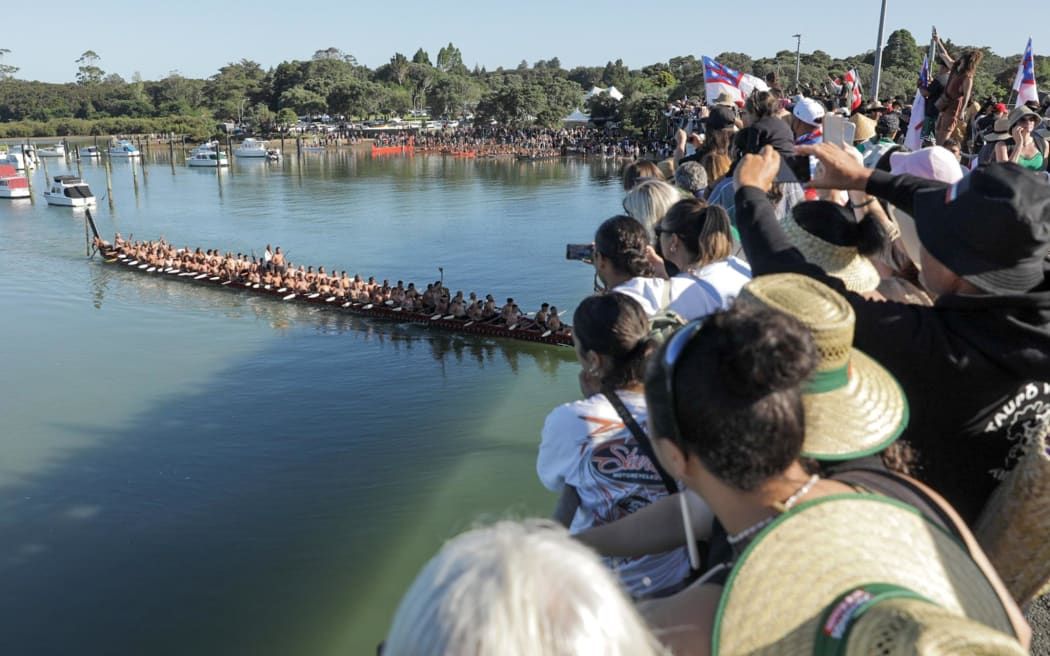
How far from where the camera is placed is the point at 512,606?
0.90 m

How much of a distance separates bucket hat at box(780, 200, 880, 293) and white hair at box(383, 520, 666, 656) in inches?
60.8

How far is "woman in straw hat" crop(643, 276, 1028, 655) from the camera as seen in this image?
109cm

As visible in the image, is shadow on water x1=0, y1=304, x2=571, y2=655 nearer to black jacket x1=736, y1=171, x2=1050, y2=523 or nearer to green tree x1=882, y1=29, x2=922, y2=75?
black jacket x1=736, y1=171, x2=1050, y2=523

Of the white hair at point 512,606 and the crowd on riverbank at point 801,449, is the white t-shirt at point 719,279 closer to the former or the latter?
the crowd on riverbank at point 801,449

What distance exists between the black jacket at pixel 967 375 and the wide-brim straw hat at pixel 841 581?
0.64m

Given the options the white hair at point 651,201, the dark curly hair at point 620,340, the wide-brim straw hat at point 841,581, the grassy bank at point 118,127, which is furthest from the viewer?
the grassy bank at point 118,127

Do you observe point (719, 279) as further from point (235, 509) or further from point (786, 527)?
point (235, 509)

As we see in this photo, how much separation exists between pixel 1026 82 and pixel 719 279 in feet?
25.0

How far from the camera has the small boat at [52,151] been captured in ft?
224

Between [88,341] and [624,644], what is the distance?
1930 cm

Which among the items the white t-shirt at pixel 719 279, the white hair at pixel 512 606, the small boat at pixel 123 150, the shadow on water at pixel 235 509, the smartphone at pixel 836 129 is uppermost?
the small boat at pixel 123 150

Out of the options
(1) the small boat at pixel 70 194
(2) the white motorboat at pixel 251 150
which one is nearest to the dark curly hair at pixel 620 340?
(1) the small boat at pixel 70 194

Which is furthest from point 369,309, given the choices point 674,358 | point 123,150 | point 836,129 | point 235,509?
point 123,150

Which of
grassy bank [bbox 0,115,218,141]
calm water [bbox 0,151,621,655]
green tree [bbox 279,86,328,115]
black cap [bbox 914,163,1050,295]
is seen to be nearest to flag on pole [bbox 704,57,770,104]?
calm water [bbox 0,151,621,655]
